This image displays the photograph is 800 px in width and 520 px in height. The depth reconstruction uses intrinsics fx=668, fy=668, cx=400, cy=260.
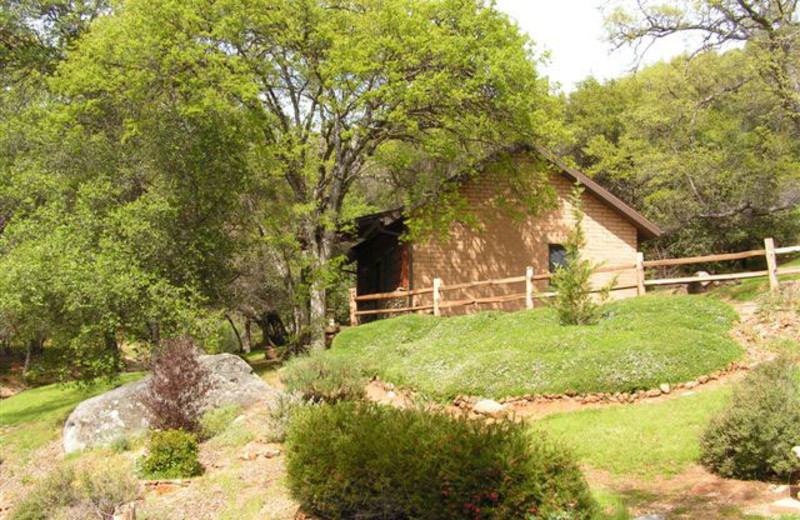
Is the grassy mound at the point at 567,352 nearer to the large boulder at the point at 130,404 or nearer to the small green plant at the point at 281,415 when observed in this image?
the large boulder at the point at 130,404

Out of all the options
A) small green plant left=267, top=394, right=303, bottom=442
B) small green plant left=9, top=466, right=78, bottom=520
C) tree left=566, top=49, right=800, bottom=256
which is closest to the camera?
small green plant left=9, top=466, right=78, bottom=520

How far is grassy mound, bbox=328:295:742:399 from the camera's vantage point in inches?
529

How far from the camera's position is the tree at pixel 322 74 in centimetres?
2117

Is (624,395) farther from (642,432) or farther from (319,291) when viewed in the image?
(319,291)

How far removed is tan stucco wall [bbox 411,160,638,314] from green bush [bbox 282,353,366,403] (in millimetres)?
10340

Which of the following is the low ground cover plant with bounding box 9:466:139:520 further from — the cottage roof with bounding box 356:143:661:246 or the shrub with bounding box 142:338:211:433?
the cottage roof with bounding box 356:143:661:246

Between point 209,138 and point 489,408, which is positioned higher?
point 209,138

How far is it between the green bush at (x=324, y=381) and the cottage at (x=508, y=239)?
10.3 meters

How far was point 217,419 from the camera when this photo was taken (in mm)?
14266

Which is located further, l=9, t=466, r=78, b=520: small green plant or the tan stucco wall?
the tan stucco wall

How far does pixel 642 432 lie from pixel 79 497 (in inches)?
338

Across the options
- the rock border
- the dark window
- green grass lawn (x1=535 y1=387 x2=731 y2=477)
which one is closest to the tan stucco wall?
the dark window

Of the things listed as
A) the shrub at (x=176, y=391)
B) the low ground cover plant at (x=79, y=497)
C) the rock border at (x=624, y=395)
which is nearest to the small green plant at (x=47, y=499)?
the low ground cover plant at (x=79, y=497)

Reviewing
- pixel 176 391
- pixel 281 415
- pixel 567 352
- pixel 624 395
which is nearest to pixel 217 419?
pixel 176 391
